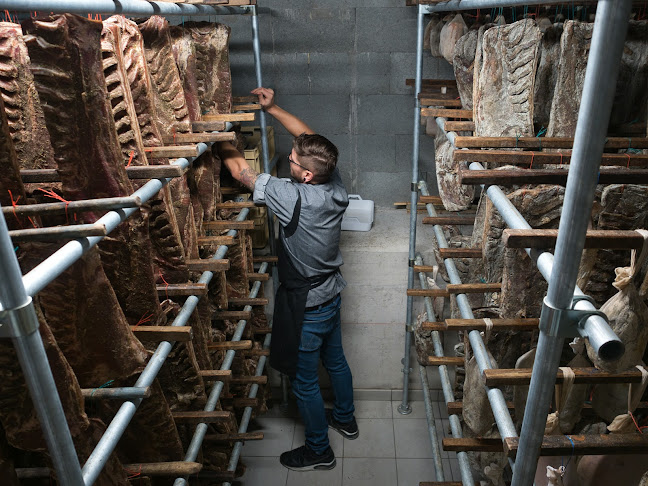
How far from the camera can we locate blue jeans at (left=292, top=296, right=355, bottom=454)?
3250 mm

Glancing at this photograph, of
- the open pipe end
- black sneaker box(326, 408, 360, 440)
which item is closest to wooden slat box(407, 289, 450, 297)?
black sneaker box(326, 408, 360, 440)

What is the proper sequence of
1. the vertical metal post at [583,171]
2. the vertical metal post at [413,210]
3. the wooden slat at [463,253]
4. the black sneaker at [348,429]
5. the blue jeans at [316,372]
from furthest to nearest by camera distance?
1. the black sneaker at [348,429]
2. the blue jeans at [316,372]
3. the vertical metal post at [413,210]
4. the wooden slat at [463,253]
5. the vertical metal post at [583,171]

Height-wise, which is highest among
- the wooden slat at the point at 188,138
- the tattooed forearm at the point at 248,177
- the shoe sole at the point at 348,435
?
the wooden slat at the point at 188,138

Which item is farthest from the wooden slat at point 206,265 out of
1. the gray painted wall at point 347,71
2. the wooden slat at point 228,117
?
the gray painted wall at point 347,71

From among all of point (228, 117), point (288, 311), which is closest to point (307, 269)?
point (288, 311)

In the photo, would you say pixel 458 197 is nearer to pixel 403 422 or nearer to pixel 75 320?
pixel 403 422

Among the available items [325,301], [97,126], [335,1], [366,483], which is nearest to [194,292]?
[97,126]

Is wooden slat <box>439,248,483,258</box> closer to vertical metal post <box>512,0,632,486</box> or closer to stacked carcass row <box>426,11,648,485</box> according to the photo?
stacked carcass row <box>426,11,648,485</box>

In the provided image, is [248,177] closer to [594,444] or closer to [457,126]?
[457,126]

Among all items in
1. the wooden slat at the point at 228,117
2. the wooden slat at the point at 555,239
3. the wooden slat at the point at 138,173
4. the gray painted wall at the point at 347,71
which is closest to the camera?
the wooden slat at the point at 555,239

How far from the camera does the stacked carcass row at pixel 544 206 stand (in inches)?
69.0

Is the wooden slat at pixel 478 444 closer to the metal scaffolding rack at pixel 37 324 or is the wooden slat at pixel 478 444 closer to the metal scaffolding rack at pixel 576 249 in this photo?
the metal scaffolding rack at pixel 576 249

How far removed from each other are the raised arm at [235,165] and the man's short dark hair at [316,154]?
0.27 meters

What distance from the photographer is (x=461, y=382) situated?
2.97m
